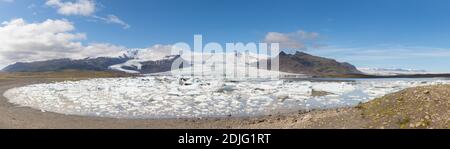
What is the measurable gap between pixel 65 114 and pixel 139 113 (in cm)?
502

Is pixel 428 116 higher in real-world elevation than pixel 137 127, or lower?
higher

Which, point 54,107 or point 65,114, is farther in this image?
point 54,107

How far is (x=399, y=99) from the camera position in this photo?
50.8ft

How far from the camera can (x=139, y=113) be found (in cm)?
2594

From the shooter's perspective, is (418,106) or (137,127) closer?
(418,106)
